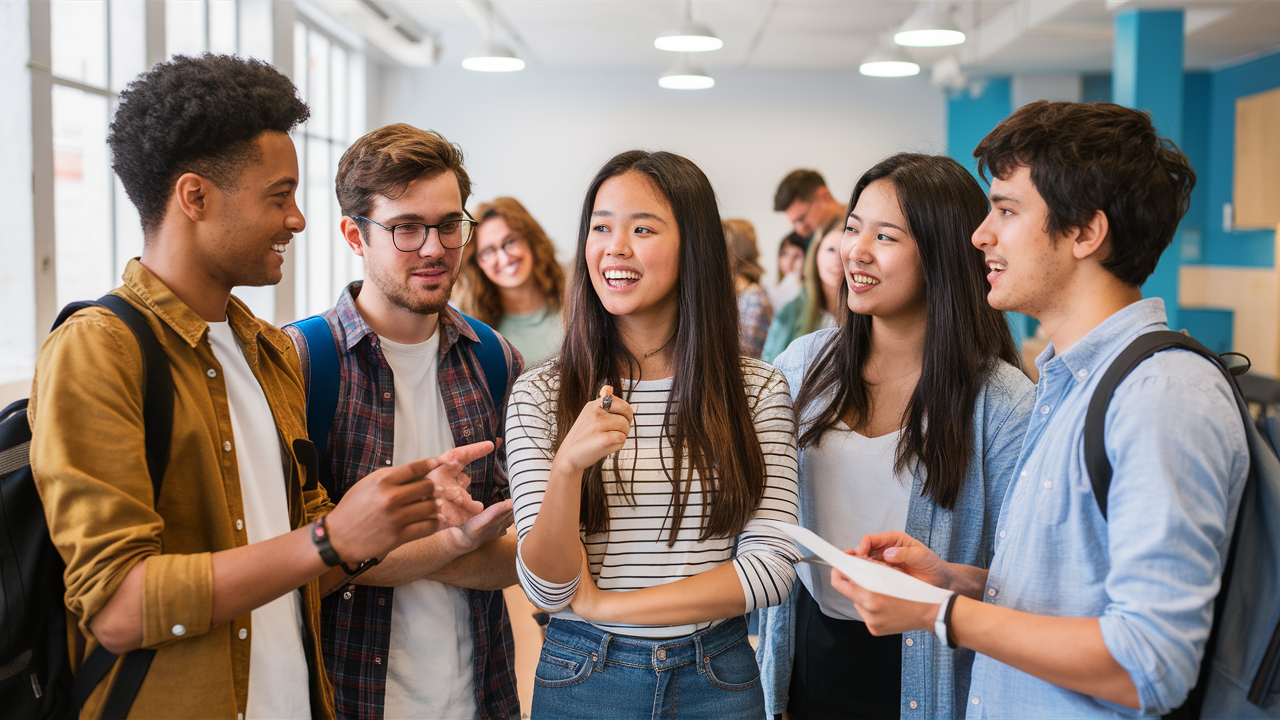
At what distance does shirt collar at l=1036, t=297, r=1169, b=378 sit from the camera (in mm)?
1231

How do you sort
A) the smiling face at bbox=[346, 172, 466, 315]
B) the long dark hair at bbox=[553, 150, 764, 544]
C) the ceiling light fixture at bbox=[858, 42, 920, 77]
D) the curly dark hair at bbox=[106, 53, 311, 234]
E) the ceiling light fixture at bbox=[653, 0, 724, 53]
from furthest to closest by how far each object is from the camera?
the ceiling light fixture at bbox=[858, 42, 920, 77] → the ceiling light fixture at bbox=[653, 0, 724, 53] → the smiling face at bbox=[346, 172, 466, 315] → the long dark hair at bbox=[553, 150, 764, 544] → the curly dark hair at bbox=[106, 53, 311, 234]

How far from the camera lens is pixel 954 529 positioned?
1.68 meters

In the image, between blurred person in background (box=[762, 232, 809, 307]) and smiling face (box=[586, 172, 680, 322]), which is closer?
smiling face (box=[586, 172, 680, 322])

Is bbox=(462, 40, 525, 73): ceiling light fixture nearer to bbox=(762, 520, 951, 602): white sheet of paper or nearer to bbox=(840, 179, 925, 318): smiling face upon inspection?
bbox=(840, 179, 925, 318): smiling face

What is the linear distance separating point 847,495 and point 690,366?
→ 16.9 inches

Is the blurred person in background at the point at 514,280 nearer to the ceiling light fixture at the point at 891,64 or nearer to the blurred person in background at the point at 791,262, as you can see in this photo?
the blurred person in background at the point at 791,262

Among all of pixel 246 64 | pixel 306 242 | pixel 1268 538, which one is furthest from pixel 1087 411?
pixel 306 242

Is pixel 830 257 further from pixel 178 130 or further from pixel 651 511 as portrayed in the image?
pixel 178 130

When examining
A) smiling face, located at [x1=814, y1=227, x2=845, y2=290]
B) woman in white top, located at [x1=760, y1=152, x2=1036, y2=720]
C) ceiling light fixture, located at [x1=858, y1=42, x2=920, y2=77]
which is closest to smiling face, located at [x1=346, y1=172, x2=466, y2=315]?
woman in white top, located at [x1=760, y1=152, x2=1036, y2=720]

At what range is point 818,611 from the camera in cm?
172

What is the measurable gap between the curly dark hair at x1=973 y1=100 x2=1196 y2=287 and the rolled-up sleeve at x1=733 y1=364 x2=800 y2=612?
21.3 inches

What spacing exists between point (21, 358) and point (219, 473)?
285cm

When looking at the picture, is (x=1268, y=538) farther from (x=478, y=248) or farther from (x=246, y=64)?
(x=478, y=248)

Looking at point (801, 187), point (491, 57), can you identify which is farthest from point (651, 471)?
point (491, 57)
